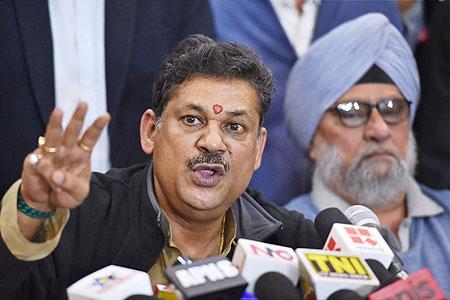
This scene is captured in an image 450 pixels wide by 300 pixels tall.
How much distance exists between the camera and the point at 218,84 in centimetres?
272

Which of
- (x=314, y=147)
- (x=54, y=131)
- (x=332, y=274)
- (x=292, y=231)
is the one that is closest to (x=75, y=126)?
(x=54, y=131)

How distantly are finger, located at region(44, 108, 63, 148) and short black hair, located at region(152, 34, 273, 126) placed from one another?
0.77 metres

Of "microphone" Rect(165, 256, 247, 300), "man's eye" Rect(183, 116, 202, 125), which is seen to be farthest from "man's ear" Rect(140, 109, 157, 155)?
"microphone" Rect(165, 256, 247, 300)

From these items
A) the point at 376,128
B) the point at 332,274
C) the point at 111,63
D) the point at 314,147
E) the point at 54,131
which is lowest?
the point at 314,147

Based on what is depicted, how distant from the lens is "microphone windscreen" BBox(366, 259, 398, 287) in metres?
2.04

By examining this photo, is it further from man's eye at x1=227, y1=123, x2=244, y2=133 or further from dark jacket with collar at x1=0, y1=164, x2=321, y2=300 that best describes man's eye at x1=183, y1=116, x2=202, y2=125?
dark jacket with collar at x1=0, y1=164, x2=321, y2=300

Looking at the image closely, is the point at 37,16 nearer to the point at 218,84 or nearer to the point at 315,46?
the point at 218,84

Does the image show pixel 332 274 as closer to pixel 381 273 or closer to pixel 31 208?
pixel 381 273

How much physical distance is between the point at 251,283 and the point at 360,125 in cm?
193

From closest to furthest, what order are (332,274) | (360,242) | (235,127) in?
1. (332,274)
2. (360,242)
3. (235,127)

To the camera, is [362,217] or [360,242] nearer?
[360,242]

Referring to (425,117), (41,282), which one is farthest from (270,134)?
(41,282)

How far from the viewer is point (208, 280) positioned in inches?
73.2

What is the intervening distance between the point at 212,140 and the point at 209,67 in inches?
9.8
